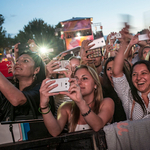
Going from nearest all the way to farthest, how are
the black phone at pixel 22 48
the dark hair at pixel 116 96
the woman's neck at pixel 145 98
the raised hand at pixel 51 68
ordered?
the woman's neck at pixel 145 98 → the dark hair at pixel 116 96 → the raised hand at pixel 51 68 → the black phone at pixel 22 48

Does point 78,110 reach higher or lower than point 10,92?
lower

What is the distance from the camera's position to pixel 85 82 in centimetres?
197

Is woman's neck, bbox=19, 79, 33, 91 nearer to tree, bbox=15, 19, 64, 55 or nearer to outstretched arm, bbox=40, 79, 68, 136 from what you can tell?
outstretched arm, bbox=40, 79, 68, 136

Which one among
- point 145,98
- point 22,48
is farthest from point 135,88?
point 22,48

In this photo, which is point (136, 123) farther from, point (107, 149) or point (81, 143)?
point (81, 143)

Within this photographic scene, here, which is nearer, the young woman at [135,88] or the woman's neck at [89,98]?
the young woman at [135,88]

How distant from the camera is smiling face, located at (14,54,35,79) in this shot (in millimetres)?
2209

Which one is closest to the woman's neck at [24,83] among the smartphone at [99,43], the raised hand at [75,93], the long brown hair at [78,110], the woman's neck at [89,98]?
the long brown hair at [78,110]

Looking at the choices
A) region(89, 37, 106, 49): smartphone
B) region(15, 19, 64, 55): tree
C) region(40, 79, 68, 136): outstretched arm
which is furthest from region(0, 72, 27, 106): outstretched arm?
region(15, 19, 64, 55): tree

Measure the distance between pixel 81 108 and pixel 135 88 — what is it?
1102 millimetres

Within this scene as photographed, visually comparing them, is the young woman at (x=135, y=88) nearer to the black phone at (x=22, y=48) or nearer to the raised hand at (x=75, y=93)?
the raised hand at (x=75, y=93)

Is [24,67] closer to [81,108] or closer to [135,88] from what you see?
[81,108]

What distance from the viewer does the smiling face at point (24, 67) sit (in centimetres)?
221

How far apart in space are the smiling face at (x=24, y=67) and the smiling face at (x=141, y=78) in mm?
1629
